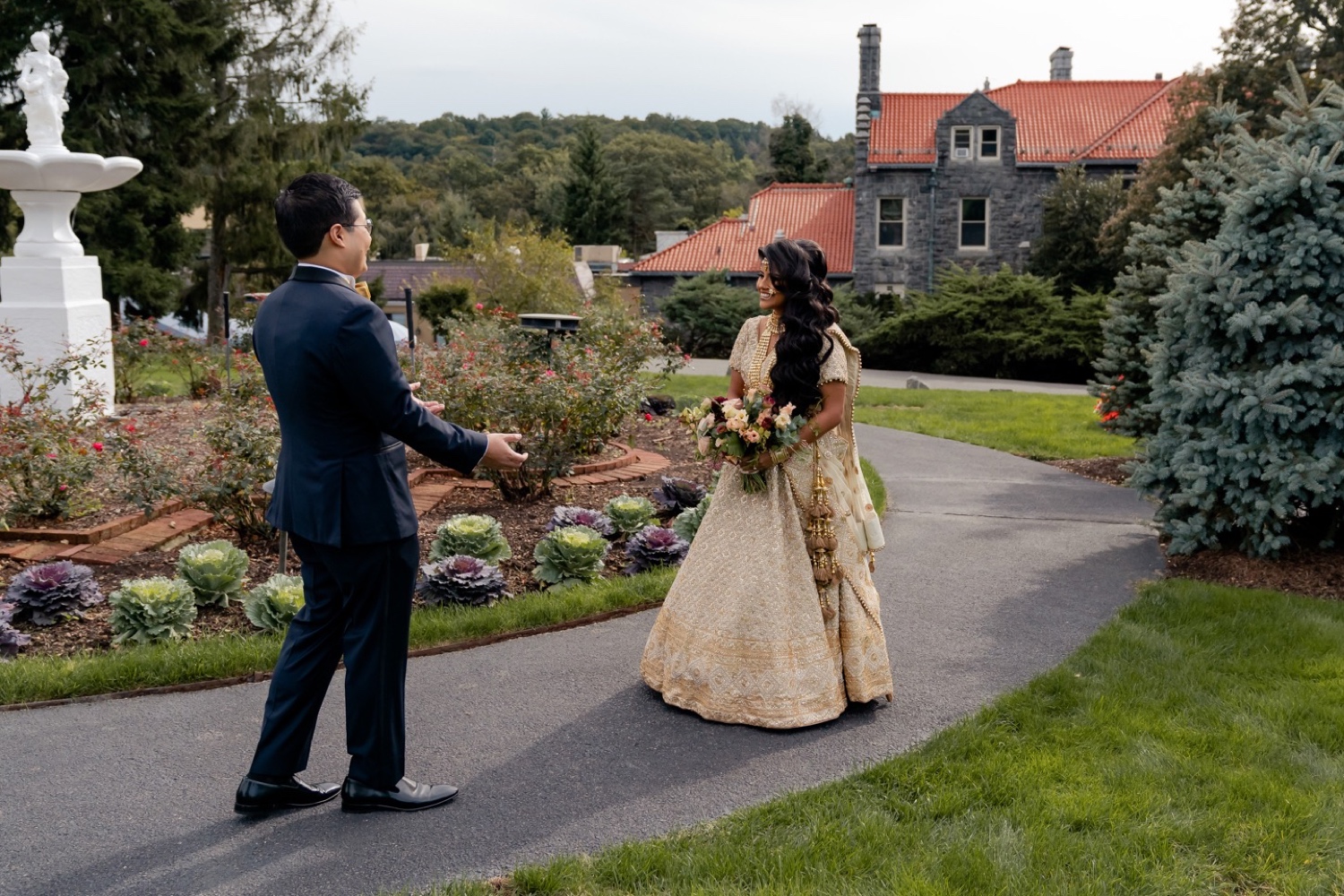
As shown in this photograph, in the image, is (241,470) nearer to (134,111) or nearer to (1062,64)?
(134,111)

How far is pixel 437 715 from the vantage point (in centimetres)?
468

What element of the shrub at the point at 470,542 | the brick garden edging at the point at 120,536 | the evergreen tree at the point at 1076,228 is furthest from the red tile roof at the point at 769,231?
the shrub at the point at 470,542

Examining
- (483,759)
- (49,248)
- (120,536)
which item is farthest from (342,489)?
(49,248)

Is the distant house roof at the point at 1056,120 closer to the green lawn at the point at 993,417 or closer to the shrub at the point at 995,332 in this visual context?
the shrub at the point at 995,332

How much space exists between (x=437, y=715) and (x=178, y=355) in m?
10.8

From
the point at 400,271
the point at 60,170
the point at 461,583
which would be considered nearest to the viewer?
the point at 461,583

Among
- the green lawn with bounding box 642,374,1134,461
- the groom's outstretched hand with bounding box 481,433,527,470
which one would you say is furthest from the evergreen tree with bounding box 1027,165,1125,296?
the groom's outstretched hand with bounding box 481,433,527,470

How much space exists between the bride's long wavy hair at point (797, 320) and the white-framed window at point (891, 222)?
109 ft

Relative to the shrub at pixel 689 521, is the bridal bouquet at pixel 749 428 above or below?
above

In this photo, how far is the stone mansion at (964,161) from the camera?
35.6 meters

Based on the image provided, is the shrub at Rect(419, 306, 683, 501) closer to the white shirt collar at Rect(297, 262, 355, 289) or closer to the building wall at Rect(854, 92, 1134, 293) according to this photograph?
the white shirt collar at Rect(297, 262, 355, 289)

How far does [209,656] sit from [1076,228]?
105ft

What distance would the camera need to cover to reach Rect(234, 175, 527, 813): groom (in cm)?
349

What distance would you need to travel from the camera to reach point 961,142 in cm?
3597
